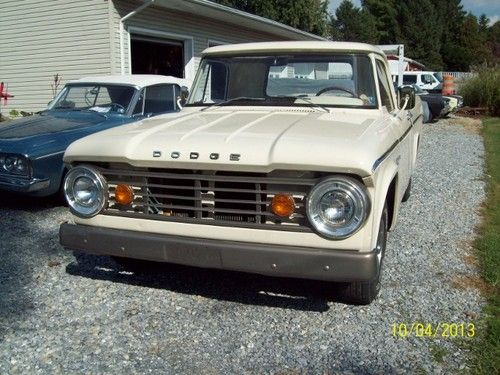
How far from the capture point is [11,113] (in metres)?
12.2

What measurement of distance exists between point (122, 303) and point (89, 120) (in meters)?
3.21

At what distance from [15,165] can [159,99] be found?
7.28ft

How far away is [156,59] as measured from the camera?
1425 centimetres

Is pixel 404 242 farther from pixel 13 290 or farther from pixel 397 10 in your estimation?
pixel 397 10

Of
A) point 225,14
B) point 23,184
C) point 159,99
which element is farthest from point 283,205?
point 225,14

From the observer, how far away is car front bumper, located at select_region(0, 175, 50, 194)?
5227mm

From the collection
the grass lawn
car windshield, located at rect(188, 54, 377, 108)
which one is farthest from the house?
the grass lawn

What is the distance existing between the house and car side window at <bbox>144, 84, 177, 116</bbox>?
4007 millimetres

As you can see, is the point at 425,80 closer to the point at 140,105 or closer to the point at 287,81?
the point at 140,105

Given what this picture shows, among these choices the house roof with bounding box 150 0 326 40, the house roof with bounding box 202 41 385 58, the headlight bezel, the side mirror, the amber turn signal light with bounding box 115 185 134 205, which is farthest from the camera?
the house roof with bounding box 150 0 326 40

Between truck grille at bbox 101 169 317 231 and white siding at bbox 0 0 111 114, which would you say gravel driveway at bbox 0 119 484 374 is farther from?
white siding at bbox 0 0 111 114

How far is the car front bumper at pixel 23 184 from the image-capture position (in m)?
5.23

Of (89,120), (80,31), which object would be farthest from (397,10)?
(89,120)

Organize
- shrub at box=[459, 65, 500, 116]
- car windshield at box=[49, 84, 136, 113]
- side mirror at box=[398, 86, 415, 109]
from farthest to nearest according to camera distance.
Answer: shrub at box=[459, 65, 500, 116]
car windshield at box=[49, 84, 136, 113]
side mirror at box=[398, 86, 415, 109]
